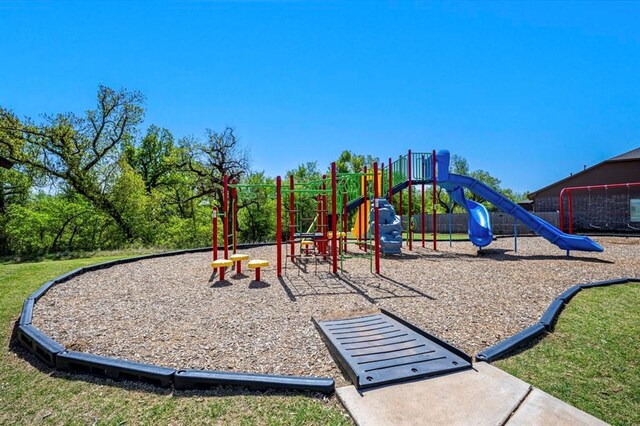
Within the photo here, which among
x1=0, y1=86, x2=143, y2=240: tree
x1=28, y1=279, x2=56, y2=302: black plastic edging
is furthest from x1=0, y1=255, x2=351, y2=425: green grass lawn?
x1=0, y1=86, x2=143, y2=240: tree

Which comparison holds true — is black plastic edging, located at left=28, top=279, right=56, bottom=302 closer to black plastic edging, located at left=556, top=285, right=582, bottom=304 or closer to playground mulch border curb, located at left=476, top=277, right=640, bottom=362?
playground mulch border curb, located at left=476, top=277, right=640, bottom=362

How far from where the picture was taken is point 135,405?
8.87 feet

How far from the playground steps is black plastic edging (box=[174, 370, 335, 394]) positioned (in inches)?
13.8

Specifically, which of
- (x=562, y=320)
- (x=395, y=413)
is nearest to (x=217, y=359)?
(x=395, y=413)

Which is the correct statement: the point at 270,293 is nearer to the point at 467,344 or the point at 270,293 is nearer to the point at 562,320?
the point at 467,344

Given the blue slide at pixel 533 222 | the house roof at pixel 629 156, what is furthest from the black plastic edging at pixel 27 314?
the house roof at pixel 629 156

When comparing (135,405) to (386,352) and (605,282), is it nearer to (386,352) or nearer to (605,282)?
(386,352)

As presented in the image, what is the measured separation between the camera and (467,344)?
3764mm

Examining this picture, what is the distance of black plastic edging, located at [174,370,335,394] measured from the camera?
9.38 ft

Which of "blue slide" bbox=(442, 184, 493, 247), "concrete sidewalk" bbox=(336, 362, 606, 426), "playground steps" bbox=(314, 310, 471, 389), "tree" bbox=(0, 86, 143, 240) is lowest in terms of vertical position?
"concrete sidewalk" bbox=(336, 362, 606, 426)

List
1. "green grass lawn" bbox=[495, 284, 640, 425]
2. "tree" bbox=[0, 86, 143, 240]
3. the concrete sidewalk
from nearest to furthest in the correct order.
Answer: the concrete sidewalk
"green grass lawn" bbox=[495, 284, 640, 425]
"tree" bbox=[0, 86, 143, 240]

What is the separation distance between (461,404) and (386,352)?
0.99m

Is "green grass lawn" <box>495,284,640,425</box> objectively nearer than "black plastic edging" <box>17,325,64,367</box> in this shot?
Yes

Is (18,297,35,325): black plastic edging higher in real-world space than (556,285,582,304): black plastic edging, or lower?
lower
